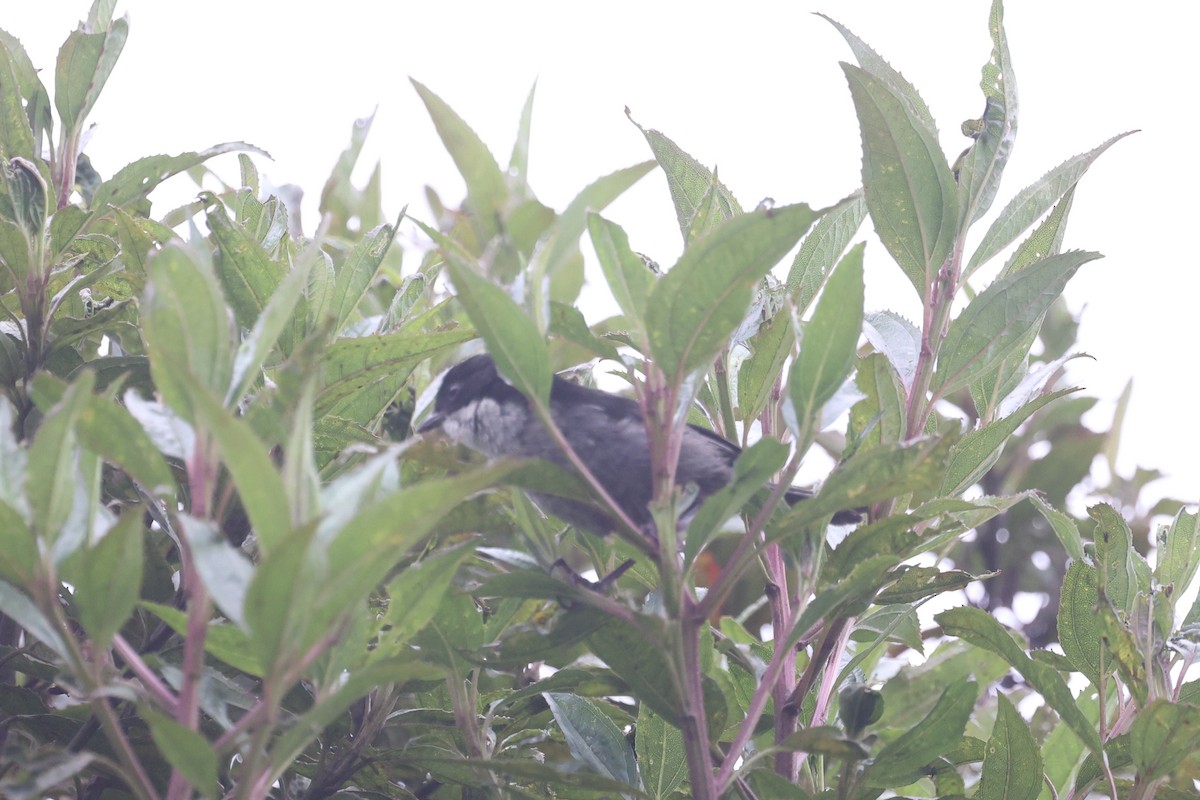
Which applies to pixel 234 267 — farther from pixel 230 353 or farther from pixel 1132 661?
pixel 1132 661

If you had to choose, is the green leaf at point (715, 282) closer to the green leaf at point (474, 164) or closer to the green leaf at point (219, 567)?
the green leaf at point (474, 164)

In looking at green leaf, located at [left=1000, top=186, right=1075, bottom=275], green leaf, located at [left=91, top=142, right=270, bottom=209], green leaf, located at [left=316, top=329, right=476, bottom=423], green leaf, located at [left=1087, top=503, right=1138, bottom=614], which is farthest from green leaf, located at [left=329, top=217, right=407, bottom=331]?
green leaf, located at [left=1087, top=503, right=1138, bottom=614]

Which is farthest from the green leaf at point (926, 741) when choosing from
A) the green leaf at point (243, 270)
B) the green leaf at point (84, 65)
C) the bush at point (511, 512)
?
the green leaf at point (84, 65)

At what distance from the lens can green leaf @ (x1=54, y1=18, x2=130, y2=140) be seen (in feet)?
5.23

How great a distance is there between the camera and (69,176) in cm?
171

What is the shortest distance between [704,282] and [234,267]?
0.68m

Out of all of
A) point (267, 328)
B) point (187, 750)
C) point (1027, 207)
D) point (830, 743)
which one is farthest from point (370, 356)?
point (1027, 207)

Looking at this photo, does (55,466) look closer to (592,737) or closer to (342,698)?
(342,698)

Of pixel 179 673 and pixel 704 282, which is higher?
pixel 704 282

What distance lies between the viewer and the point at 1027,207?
1.49 meters

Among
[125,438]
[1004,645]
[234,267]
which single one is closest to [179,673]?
[125,438]

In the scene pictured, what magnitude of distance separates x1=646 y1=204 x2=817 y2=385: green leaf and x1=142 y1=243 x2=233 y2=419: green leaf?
398 millimetres

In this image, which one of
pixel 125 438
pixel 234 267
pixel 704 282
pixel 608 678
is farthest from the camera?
pixel 234 267

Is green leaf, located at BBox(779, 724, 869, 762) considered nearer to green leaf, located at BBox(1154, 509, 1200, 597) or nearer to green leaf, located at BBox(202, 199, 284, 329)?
green leaf, located at BBox(1154, 509, 1200, 597)
